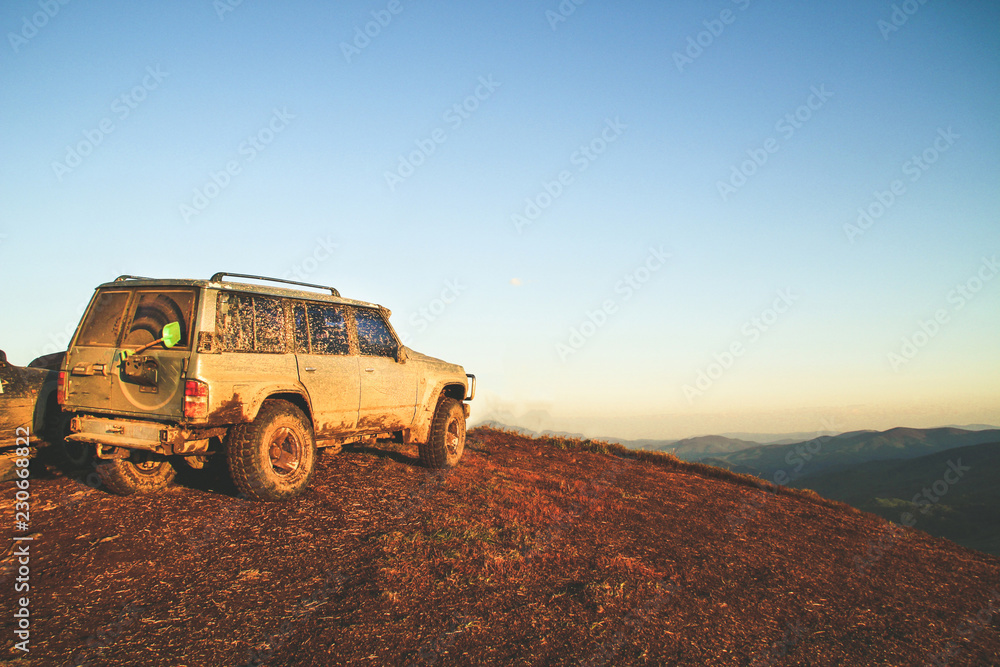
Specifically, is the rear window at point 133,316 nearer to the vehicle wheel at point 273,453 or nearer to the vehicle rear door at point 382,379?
the vehicle wheel at point 273,453

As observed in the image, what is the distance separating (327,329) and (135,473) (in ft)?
8.47

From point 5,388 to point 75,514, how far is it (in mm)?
2059

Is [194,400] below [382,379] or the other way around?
below

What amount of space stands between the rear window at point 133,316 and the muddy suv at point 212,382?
0.01 m

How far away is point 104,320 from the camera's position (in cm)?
573

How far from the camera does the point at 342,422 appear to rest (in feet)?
21.5

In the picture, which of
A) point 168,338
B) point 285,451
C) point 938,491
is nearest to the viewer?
point 168,338

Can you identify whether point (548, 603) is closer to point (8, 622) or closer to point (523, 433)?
point (8, 622)

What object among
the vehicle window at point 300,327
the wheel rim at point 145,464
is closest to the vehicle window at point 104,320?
the wheel rim at point 145,464

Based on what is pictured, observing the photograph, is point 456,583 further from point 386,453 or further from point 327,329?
point 386,453

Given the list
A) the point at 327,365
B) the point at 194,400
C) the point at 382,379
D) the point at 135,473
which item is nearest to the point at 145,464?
the point at 135,473

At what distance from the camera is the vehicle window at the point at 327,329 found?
6500 millimetres

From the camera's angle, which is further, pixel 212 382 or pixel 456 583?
pixel 212 382

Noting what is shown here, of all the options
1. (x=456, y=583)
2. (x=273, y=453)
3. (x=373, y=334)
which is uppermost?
(x=373, y=334)
